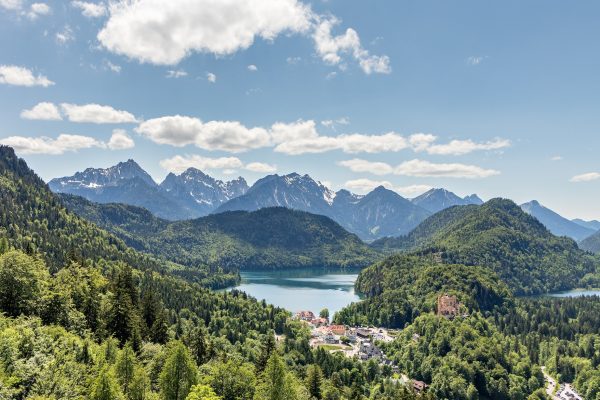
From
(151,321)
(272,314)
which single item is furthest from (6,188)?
(151,321)

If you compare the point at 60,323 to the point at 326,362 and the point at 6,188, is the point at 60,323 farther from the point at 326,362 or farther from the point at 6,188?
the point at 6,188

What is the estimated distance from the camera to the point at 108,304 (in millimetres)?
63000

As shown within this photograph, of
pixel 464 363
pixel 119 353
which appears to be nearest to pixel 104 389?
pixel 119 353

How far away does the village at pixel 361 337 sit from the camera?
121000 millimetres

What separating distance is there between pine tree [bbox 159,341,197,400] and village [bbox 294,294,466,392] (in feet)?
237

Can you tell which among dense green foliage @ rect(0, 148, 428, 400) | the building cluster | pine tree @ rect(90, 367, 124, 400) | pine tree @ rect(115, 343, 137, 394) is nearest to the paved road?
dense green foliage @ rect(0, 148, 428, 400)

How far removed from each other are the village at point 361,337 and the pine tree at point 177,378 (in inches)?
2843

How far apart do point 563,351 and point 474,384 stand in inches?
1641

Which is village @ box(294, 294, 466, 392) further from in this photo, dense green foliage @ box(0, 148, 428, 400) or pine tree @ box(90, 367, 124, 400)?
pine tree @ box(90, 367, 124, 400)

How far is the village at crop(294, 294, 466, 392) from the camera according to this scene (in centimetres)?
12100

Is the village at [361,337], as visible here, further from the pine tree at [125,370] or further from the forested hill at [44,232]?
the forested hill at [44,232]

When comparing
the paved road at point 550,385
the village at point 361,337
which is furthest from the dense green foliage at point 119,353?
the paved road at point 550,385

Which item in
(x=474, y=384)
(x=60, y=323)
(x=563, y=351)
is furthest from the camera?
(x=563, y=351)

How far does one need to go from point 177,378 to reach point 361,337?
109 m
